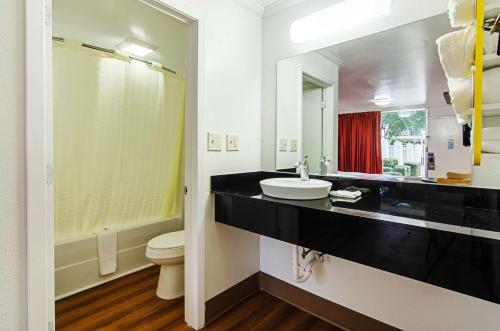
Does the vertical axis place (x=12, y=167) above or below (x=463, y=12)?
below

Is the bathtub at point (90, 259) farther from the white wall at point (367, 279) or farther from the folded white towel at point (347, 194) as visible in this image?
the folded white towel at point (347, 194)

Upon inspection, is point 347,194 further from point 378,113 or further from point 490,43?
point 490,43

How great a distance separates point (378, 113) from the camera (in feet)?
4.93

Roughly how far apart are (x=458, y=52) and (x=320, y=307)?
5.13 feet

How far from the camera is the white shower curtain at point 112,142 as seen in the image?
193 centimetres

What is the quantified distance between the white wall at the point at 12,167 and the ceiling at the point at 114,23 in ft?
2.66

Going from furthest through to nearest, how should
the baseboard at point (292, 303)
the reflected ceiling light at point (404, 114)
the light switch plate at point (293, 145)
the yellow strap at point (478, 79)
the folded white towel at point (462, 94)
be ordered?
1. the light switch plate at point (293, 145)
2. the baseboard at point (292, 303)
3. the reflected ceiling light at point (404, 114)
4. the folded white towel at point (462, 94)
5. the yellow strap at point (478, 79)

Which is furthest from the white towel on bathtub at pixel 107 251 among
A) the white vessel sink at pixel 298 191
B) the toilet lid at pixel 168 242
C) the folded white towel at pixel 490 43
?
the folded white towel at pixel 490 43

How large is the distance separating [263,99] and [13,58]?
55.8 inches

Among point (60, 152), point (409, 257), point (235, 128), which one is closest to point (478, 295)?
point (409, 257)

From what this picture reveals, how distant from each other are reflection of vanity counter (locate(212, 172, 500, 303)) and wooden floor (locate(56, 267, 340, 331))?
681 millimetres

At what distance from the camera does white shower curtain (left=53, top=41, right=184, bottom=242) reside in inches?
75.9

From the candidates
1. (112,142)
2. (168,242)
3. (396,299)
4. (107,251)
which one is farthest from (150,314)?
(396,299)

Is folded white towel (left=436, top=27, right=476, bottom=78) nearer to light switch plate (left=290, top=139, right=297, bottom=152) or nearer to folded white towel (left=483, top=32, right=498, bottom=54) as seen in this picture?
folded white towel (left=483, top=32, right=498, bottom=54)
